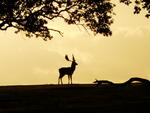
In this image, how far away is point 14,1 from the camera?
29141 mm

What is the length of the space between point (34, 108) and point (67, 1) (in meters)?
17.7

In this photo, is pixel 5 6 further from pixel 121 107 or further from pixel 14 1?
pixel 121 107

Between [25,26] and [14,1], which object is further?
[25,26]

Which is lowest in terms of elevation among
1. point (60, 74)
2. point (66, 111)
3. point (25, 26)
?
point (66, 111)

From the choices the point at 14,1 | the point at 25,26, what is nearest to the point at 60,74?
the point at 25,26

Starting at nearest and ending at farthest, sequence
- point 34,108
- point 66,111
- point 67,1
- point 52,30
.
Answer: point 66,111 → point 34,108 → point 67,1 → point 52,30

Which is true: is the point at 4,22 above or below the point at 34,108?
above

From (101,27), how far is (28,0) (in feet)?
20.9

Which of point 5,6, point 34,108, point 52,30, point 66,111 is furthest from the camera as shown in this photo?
point 52,30

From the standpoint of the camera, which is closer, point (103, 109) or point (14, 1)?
point (103, 109)

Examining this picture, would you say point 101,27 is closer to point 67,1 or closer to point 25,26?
point 67,1

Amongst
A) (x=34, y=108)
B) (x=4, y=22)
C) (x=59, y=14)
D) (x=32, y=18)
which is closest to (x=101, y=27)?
(x=59, y=14)

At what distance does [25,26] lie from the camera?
31219 mm

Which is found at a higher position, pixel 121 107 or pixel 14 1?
pixel 14 1
